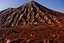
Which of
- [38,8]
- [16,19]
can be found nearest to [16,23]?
[16,19]

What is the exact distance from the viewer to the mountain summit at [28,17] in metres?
56.0

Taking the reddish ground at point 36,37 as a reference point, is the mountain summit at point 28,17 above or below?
above

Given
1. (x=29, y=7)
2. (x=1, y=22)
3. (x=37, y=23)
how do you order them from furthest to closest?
(x=29, y=7) < (x=1, y=22) < (x=37, y=23)

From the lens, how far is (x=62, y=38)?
24094 millimetres

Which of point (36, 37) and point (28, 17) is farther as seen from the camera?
point (28, 17)

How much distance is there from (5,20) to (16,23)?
22.5ft

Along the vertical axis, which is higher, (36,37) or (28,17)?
(28,17)

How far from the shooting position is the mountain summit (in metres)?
56.0

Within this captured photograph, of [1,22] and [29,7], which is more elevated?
[29,7]

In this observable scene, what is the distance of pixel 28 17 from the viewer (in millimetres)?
61344

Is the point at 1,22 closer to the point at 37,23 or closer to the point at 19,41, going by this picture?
the point at 37,23

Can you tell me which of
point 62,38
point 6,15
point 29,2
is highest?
point 29,2

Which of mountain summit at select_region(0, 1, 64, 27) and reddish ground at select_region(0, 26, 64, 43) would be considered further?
mountain summit at select_region(0, 1, 64, 27)

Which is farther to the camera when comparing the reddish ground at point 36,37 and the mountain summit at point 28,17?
the mountain summit at point 28,17
